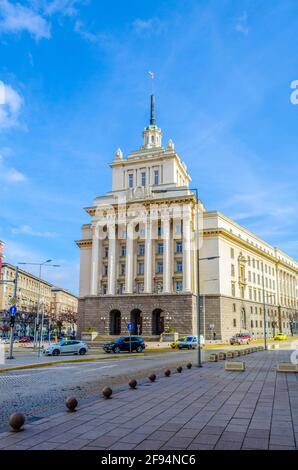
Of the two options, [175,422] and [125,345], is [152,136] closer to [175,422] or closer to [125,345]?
[125,345]

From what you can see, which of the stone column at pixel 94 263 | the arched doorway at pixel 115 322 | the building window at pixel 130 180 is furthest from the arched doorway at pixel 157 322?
the building window at pixel 130 180

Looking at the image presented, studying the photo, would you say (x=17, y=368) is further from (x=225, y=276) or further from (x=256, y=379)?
(x=225, y=276)

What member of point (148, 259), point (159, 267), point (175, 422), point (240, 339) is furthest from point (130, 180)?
point (175, 422)

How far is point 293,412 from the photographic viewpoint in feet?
32.4

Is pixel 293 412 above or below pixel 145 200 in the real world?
below

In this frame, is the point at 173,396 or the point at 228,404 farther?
the point at 173,396

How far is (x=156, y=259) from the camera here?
207ft

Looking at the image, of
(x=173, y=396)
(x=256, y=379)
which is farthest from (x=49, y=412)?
(x=256, y=379)

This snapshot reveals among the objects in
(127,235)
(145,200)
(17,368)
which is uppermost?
(145,200)

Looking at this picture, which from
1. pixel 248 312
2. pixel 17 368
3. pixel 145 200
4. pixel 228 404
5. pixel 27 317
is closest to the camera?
pixel 228 404

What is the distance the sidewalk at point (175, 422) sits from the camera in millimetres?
7082

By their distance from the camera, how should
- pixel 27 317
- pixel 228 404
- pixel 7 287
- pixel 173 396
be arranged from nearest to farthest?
pixel 228 404 < pixel 173 396 < pixel 27 317 < pixel 7 287

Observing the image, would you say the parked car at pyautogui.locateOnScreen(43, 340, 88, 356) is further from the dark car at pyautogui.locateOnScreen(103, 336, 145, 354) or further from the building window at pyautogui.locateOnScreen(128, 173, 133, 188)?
the building window at pyautogui.locateOnScreen(128, 173, 133, 188)

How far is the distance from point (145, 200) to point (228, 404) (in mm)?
53278
